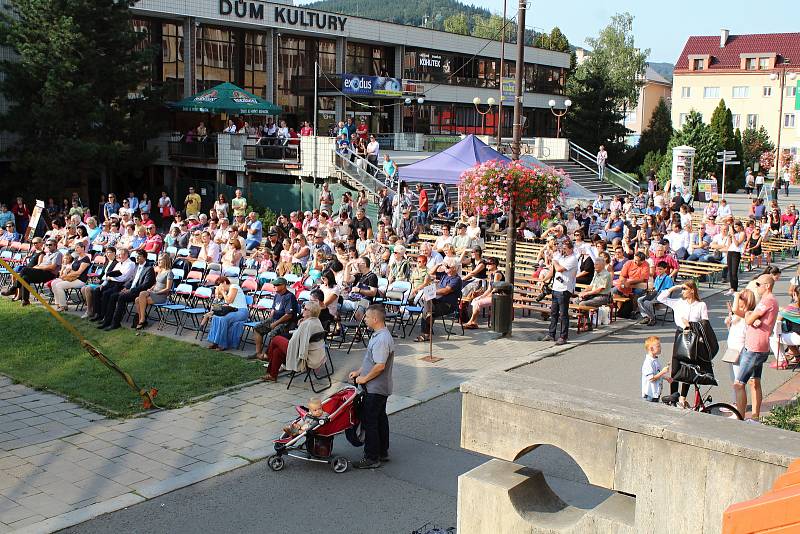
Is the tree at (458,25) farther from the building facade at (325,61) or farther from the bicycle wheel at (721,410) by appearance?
the bicycle wheel at (721,410)

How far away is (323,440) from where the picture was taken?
9.10 m

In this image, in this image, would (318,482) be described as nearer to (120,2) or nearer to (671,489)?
(671,489)

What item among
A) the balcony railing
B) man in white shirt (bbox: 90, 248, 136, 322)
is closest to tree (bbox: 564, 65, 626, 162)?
the balcony railing

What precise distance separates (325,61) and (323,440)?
35.2m

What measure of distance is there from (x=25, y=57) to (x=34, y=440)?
2300cm

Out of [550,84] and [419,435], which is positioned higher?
[550,84]

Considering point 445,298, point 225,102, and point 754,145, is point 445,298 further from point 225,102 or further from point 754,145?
point 754,145

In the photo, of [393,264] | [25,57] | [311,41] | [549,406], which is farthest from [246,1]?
[549,406]

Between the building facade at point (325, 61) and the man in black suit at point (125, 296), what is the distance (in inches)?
744

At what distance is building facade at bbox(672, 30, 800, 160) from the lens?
7862cm

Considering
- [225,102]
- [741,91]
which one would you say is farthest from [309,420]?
[741,91]

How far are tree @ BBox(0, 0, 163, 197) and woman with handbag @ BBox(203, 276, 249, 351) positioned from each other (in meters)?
17.4

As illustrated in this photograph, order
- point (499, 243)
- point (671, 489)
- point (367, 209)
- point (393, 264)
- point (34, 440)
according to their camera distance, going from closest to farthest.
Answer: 1. point (671, 489)
2. point (34, 440)
3. point (393, 264)
4. point (499, 243)
5. point (367, 209)

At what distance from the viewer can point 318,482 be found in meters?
8.79
